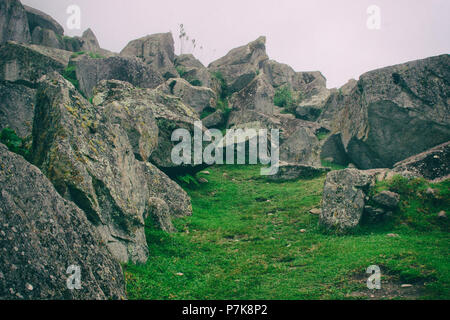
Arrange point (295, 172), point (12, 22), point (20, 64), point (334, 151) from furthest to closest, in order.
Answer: point (12, 22)
point (334, 151)
point (20, 64)
point (295, 172)

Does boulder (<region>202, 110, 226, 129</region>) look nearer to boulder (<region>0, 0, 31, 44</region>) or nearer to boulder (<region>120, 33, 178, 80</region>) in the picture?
boulder (<region>120, 33, 178, 80</region>)

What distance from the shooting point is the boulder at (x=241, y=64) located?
156ft

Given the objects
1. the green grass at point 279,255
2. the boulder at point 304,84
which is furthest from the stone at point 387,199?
the boulder at point 304,84

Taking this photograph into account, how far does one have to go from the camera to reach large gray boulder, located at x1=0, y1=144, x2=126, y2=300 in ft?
23.3

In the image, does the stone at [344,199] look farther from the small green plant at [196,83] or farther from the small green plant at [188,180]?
the small green plant at [196,83]

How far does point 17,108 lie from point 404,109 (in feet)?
82.6

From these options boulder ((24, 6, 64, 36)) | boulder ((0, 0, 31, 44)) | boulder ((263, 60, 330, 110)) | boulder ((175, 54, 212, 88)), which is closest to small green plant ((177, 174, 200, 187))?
boulder ((175, 54, 212, 88))

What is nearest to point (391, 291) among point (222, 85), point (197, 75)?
point (197, 75)

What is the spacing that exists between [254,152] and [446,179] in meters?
14.4

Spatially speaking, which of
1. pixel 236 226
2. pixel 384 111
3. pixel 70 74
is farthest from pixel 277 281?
pixel 70 74

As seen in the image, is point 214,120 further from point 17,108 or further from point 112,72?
point 17,108

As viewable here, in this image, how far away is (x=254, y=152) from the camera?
29875 mm

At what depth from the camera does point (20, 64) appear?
2997cm
